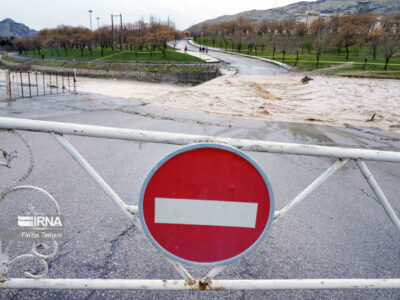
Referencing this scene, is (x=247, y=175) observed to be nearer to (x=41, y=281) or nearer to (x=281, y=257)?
(x=41, y=281)

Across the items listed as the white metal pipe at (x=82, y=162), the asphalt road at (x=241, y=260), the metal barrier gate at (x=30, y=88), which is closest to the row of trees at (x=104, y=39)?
the metal barrier gate at (x=30, y=88)

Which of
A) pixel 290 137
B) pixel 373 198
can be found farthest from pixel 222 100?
pixel 373 198

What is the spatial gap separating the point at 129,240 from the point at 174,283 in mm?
1388

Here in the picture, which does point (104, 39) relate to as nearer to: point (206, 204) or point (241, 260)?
point (241, 260)

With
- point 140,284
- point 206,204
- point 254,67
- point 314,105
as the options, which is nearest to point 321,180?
point 206,204

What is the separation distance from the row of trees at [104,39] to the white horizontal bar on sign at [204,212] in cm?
6613

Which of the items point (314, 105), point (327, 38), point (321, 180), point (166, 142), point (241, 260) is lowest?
point (241, 260)

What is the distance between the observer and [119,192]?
13.6 ft

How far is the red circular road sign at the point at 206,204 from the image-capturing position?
1482 millimetres

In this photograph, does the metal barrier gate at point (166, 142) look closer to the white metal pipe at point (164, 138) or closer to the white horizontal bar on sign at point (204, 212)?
the white metal pipe at point (164, 138)

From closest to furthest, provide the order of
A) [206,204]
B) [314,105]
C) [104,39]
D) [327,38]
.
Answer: [206,204]
[314,105]
[327,38]
[104,39]

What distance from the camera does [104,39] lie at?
80.1 meters

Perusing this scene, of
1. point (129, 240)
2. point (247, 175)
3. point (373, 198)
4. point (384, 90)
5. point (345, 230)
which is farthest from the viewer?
point (384, 90)

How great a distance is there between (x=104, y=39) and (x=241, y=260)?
87.4 metres
